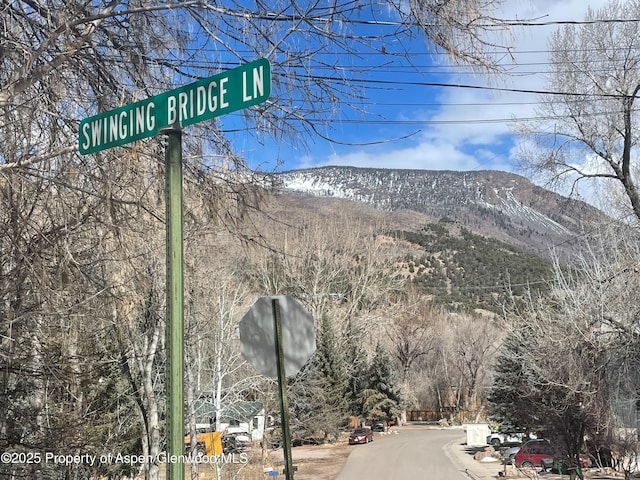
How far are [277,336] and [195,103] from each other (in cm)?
160

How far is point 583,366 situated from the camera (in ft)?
62.8

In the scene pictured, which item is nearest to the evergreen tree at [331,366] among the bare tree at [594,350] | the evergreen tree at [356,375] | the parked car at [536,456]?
the evergreen tree at [356,375]

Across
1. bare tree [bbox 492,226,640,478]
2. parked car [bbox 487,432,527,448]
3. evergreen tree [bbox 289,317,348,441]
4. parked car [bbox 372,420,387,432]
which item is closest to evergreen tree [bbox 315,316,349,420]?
evergreen tree [bbox 289,317,348,441]

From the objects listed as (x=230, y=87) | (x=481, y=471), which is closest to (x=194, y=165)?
(x=230, y=87)

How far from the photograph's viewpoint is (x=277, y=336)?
13.9ft

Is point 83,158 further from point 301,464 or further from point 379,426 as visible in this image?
point 379,426

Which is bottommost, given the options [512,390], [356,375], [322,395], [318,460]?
[318,460]

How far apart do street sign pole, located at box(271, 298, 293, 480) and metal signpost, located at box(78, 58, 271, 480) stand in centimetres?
115

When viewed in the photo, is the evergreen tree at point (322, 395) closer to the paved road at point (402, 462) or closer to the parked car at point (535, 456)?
the paved road at point (402, 462)

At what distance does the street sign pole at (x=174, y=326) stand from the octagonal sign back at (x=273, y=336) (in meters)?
1.36

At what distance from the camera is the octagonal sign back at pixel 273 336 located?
14.1ft

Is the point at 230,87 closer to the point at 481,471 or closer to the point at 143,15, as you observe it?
the point at 143,15

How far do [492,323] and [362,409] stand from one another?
3316 cm

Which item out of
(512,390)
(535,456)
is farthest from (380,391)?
(512,390)
